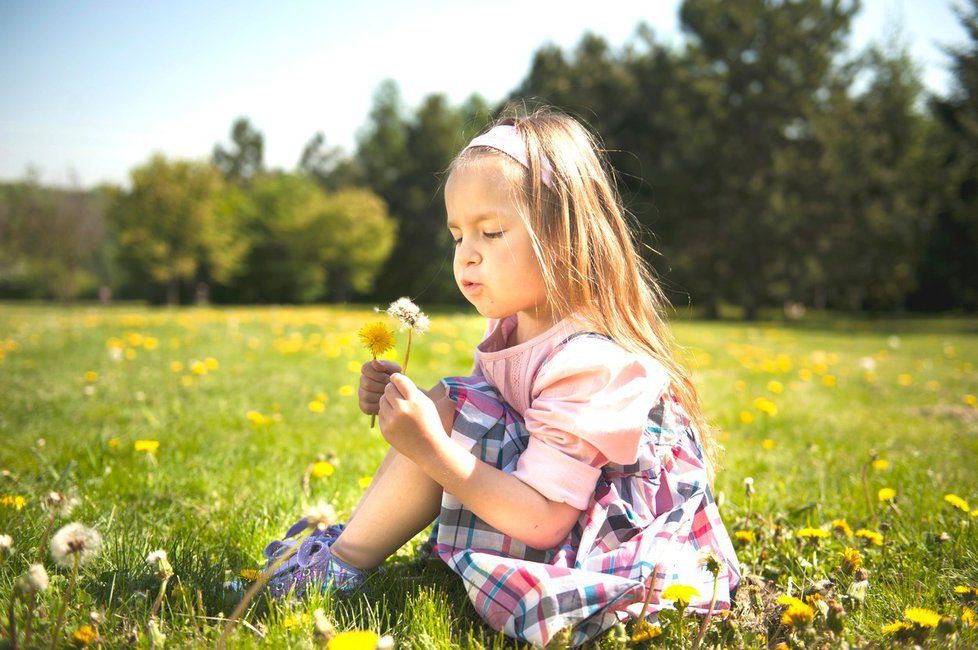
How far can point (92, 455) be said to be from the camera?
9.77ft

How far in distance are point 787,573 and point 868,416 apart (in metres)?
3.59

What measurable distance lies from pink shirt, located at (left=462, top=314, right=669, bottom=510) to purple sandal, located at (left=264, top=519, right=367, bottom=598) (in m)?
0.58

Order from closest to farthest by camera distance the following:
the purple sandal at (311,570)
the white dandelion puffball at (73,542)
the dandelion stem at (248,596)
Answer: the dandelion stem at (248,596) < the white dandelion puffball at (73,542) < the purple sandal at (311,570)

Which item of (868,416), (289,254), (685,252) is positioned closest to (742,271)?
(685,252)

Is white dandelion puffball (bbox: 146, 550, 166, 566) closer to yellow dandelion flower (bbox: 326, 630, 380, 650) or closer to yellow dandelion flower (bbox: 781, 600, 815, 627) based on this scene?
yellow dandelion flower (bbox: 326, 630, 380, 650)

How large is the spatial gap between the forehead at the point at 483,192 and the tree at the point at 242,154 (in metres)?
65.3

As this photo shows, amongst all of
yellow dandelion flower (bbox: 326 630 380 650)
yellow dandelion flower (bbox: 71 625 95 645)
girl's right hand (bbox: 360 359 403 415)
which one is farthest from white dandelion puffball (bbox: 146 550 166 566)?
girl's right hand (bbox: 360 359 403 415)

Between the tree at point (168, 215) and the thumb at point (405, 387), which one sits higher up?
the tree at point (168, 215)

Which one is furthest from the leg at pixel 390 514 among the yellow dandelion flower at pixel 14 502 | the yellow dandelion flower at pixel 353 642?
the yellow dandelion flower at pixel 14 502

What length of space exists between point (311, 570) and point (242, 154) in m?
67.2

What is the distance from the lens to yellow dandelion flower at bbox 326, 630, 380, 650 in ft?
4.20

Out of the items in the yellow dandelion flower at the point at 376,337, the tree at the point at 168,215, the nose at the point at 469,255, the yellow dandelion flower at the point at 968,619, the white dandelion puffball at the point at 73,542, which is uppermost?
the tree at the point at 168,215

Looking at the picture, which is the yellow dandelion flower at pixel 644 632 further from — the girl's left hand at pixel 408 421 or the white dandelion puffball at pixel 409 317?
the white dandelion puffball at pixel 409 317

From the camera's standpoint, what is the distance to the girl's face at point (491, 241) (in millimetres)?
1755
